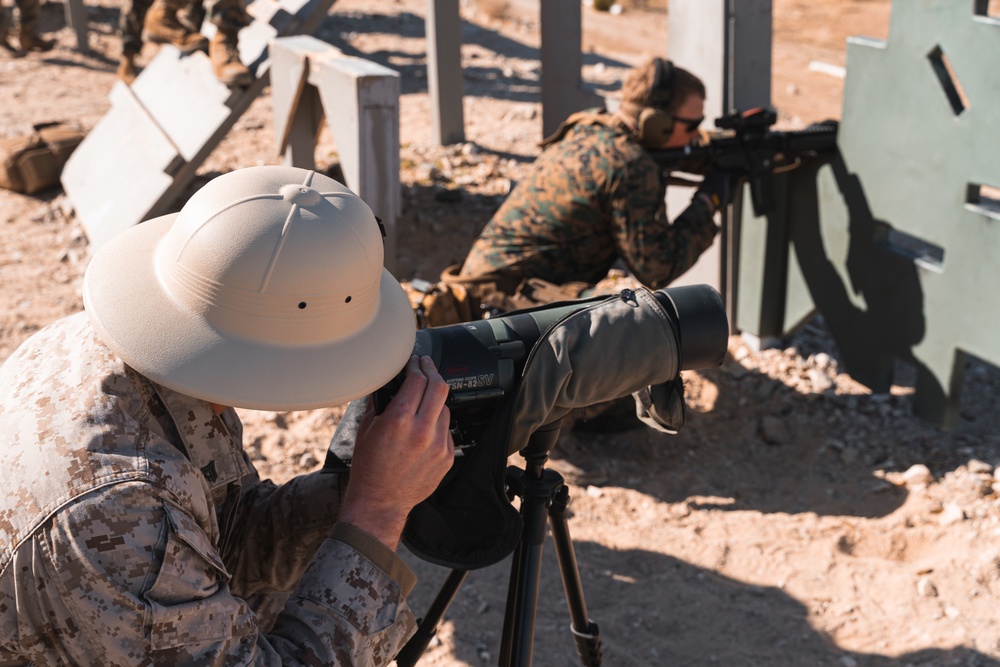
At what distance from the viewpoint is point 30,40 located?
30.3 feet

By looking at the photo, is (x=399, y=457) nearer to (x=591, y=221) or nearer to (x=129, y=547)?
(x=129, y=547)

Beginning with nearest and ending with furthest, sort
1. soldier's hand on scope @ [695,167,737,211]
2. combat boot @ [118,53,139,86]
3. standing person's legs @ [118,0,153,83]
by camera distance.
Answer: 1. soldier's hand on scope @ [695,167,737,211]
2. combat boot @ [118,53,139,86]
3. standing person's legs @ [118,0,153,83]

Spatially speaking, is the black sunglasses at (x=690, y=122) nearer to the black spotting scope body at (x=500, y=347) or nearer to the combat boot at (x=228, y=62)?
the black spotting scope body at (x=500, y=347)

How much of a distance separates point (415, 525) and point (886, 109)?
2.87 meters

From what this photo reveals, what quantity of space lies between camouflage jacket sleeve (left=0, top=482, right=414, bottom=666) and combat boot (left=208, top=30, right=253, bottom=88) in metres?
4.71

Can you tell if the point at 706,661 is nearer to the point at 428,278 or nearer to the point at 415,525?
the point at 415,525

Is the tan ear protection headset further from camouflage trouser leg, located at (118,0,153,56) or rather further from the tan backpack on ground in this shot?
camouflage trouser leg, located at (118,0,153,56)

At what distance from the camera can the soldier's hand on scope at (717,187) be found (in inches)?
160

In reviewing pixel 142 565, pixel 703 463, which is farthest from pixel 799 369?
pixel 142 565

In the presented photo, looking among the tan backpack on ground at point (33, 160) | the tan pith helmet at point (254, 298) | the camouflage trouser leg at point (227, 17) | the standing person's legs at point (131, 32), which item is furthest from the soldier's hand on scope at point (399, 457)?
the standing person's legs at point (131, 32)

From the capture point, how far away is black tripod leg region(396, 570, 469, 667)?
7.59 ft

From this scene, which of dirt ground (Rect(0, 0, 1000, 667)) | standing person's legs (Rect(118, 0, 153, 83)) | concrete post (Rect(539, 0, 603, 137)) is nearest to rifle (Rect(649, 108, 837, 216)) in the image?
dirt ground (Rect(0, 0, 1000, 667))

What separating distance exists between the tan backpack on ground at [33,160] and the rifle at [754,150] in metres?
4.25

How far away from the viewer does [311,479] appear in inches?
84.1
